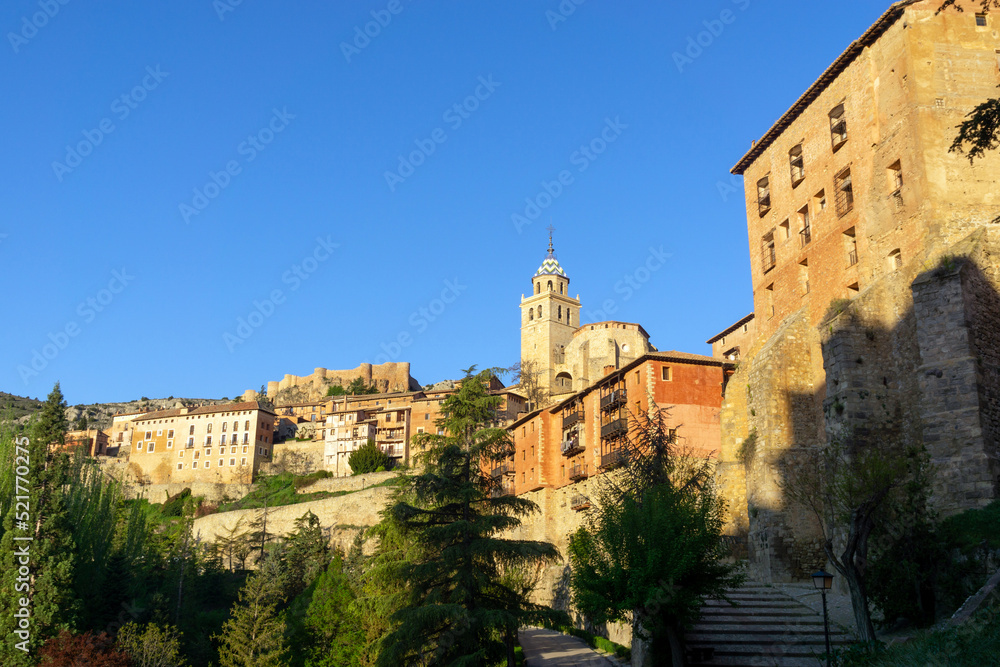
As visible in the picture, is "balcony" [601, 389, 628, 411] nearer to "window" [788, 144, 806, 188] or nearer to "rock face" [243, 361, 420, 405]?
"window" [788, 144, 806, 188]

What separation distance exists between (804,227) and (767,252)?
2.81 m

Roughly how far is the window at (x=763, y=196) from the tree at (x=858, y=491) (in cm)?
1169

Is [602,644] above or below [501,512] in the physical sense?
below

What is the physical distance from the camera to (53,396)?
40125 mm

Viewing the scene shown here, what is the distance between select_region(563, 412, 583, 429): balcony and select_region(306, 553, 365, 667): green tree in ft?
50.5

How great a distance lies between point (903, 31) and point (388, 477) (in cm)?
6390

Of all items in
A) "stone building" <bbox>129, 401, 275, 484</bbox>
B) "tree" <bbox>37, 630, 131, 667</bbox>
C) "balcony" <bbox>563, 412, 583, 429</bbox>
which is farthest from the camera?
"stone building" <bbox>129, 401, 275, 484</bbox>

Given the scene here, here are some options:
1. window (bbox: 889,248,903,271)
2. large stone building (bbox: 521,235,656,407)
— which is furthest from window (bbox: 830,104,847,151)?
large stone building (bbox: 521,235,656,407)

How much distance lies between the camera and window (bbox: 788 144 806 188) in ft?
104

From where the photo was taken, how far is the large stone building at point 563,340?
301ft

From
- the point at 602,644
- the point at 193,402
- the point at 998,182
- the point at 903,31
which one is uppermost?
the point at 193,402

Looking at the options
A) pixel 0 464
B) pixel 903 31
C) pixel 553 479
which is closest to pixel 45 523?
pixel 0 464

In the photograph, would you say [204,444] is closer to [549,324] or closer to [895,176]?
[549,324]

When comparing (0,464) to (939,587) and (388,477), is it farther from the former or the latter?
(388,477)
